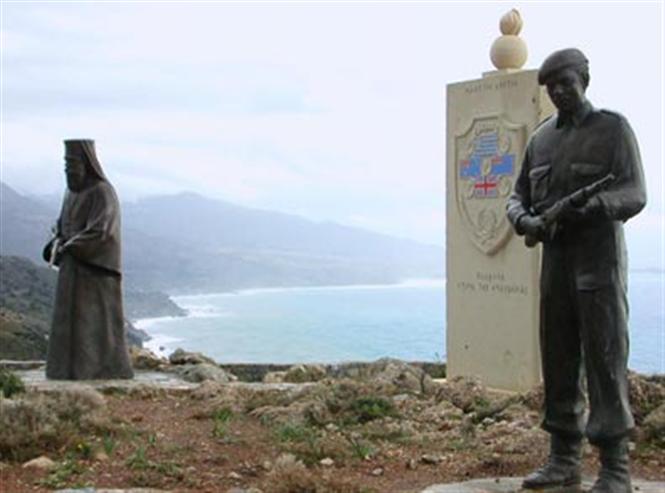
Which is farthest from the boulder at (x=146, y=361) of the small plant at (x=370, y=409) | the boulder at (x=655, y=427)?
the boulder at (x=655, y=427)

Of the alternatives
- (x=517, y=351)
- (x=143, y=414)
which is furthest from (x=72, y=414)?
(x=517, y=351)

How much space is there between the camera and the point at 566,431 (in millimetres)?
6414

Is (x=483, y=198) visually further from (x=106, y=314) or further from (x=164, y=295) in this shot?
(x=164, y=295)

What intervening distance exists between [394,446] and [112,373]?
16.0 ft

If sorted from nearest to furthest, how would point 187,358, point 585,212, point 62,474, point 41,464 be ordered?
point 585,212 → point 62,474 → point 41,464 → point 187,358

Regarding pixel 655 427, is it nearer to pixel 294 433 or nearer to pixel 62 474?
pixel 294 433

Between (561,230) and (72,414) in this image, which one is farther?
(72,414)

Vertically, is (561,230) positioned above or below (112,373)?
above

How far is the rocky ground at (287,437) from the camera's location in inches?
281

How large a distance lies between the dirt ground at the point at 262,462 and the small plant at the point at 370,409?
76 cm

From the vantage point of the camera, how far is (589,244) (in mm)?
6082

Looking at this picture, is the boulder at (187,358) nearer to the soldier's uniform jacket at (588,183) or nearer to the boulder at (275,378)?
the boulder at (275,378)

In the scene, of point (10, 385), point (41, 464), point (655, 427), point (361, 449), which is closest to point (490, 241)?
point (655, 427)

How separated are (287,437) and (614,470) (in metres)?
3.02
